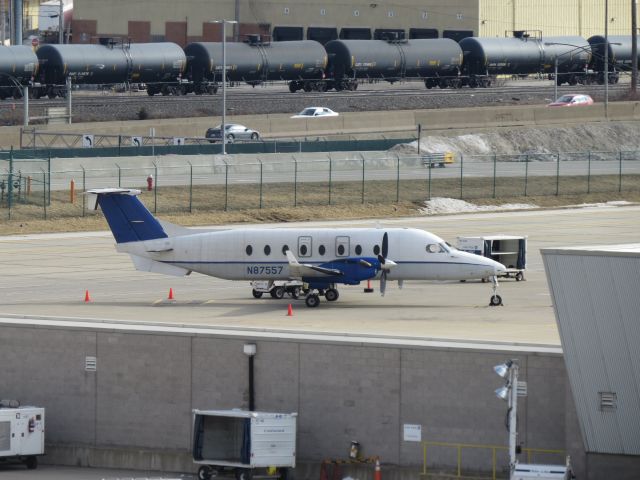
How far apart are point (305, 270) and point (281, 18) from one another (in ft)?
357

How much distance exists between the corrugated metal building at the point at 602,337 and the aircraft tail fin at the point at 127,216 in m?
19.7

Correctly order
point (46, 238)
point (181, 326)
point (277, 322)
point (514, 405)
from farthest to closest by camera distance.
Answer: point (46, 238) < point (277, 322) < point (181, 326) < point (514, 405)

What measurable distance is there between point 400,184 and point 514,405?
55.9 meters

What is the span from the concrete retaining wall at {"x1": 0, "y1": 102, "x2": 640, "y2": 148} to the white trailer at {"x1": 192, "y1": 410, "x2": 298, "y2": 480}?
211 feet

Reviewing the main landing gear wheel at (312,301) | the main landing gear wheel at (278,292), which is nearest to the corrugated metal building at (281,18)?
the main landing gear wheel at (278,292)

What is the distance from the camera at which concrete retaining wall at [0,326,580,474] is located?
32062 millimetres

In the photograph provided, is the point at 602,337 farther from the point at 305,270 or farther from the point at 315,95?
the point at 315,95

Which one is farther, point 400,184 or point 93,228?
point 400,184

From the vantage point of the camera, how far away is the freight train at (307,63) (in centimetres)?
10750

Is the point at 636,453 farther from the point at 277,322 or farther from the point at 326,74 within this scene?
the point at 326,74

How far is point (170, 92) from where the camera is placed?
116750mm

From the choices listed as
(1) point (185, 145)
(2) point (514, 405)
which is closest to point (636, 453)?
(2) point (514, 405)

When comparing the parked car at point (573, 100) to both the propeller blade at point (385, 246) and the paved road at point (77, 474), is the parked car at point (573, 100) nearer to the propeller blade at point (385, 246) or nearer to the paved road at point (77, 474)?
the propeller blade at point (385, 246)

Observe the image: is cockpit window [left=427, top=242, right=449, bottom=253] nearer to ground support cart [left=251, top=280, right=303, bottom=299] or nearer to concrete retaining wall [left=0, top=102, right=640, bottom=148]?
ground support cart [left=251, top=280, right=303, bottom=299]
